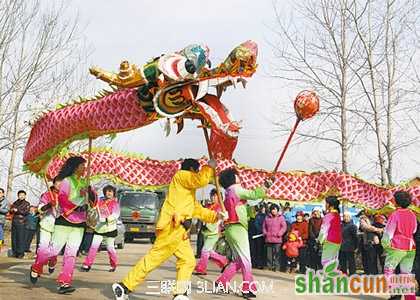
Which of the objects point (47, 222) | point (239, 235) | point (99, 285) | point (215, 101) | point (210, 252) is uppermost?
point (215, 101)

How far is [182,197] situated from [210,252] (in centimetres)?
446

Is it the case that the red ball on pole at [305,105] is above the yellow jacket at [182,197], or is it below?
above

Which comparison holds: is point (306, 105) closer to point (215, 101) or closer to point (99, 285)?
point (215, 101)

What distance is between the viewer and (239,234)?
8367mm

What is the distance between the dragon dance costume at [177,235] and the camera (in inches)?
268

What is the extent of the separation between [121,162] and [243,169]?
3523mm

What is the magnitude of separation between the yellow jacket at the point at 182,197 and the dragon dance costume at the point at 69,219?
5.98 feet

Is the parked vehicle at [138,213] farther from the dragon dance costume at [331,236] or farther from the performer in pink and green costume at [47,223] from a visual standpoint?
the dragon dance costume at [331,236]

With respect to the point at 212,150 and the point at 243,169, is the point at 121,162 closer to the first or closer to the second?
the point at 243,169

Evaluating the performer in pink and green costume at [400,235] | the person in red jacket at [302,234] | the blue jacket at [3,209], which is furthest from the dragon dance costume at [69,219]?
the person in red jacket at [302,234]

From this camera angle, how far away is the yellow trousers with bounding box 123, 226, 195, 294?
6789mm

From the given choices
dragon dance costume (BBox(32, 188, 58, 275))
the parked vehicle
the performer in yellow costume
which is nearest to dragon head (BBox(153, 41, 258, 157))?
the performer in yellow costume

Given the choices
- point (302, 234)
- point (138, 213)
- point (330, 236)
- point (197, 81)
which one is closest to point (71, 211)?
point (197, 81)

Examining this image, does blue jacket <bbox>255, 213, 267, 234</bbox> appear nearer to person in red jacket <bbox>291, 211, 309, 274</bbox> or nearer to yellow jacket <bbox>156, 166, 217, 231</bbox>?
person in red jacket <bbox>291, 211, 309, 274</bbox>
